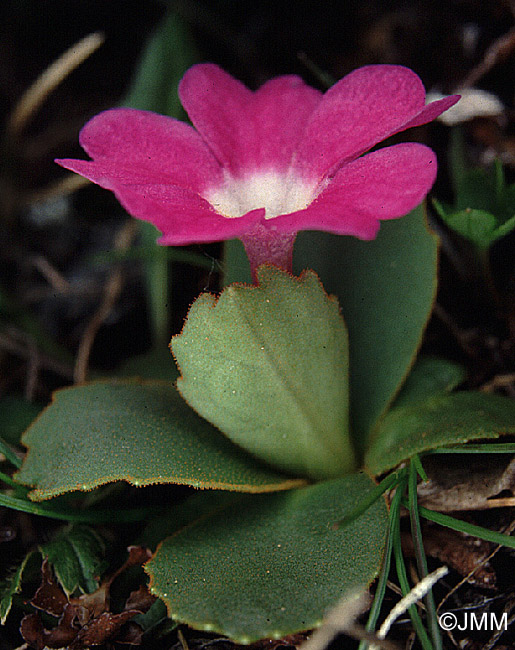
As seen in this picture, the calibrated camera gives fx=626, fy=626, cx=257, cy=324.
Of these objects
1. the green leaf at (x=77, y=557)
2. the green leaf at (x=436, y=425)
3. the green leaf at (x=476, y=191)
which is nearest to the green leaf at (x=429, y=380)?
the green leaf at (x=436, y=425)

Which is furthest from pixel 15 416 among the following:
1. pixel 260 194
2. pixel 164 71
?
pixel 164 71

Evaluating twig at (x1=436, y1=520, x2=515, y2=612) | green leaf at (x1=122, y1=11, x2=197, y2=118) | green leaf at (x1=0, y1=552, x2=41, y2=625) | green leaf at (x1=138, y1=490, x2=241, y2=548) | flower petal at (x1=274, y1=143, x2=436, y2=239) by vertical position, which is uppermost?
green leaf at (x1=122, y1=11, x2=197, y2=118)

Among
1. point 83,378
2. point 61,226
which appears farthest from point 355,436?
point 61,226

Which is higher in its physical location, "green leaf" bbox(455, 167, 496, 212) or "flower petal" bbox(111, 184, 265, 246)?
"flower petal" bbox(111, 184, 265, 246)

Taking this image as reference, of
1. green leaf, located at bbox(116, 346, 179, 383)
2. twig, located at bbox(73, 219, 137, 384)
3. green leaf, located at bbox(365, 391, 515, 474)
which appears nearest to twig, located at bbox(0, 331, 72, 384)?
twig, located at bbox(73, 219, 137, 384)

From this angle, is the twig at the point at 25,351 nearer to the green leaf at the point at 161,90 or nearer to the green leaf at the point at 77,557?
the green leaf at the point at 161,90

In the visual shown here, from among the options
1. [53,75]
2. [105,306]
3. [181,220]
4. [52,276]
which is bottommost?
[105,306]

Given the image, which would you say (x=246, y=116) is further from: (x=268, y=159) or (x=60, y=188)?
(x=60, y=188)

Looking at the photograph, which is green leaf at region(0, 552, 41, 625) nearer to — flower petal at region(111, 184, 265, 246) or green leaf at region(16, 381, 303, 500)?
green leaf at region(16, 381, 303, 500)
